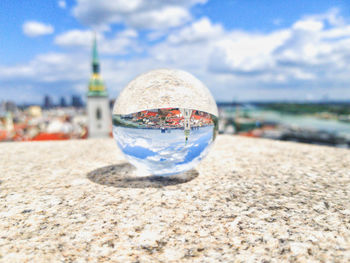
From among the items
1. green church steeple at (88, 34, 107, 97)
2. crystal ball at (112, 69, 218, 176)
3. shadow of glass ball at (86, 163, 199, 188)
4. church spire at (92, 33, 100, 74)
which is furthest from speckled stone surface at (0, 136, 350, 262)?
church spire at (92, 33, 100, 74)

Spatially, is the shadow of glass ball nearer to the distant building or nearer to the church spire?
the distant building

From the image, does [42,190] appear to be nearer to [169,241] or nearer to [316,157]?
[169,241]

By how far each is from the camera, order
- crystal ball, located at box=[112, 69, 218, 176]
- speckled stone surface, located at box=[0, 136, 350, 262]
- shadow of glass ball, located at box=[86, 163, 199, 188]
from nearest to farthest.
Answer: speckled stone surface, located at box=[0, 136, 350, 262], crystal ball, located at box=[112, 69, 218, 176], shadow of glass ball, located at box=[86, 163, 199, 188]

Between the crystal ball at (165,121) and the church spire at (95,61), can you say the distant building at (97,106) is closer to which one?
the church spire at (95,61)

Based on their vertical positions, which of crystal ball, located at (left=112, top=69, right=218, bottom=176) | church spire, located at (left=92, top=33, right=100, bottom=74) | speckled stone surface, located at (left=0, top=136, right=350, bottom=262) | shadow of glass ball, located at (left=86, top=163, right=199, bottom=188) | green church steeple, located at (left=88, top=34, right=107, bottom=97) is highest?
church spire, located at (left=92, top=33, right=100, bottom=74)

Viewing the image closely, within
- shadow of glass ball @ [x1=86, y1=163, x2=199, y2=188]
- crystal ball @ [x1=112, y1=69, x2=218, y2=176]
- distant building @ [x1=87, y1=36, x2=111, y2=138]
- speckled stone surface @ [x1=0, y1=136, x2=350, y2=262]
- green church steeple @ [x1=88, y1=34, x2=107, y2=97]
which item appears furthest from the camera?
green church steeple @ [x1=88, y1=34, x2=107, y2=97]

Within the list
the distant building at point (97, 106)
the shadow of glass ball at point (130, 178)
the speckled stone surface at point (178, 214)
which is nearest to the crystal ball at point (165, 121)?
the shadow of glass ball at point (130, 178)

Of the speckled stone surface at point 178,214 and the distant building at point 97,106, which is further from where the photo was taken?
the distant building at point 97,106
